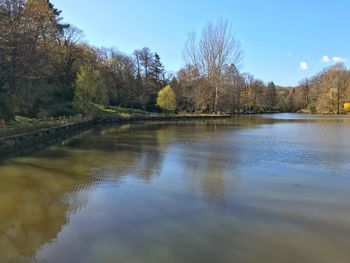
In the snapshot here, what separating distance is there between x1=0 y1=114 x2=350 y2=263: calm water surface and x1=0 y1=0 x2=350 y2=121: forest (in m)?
14.3

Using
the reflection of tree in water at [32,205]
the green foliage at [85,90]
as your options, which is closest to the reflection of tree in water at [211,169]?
the reflection of tree in water at [32,205]

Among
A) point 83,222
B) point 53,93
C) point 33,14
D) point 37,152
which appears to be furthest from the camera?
point 53,93

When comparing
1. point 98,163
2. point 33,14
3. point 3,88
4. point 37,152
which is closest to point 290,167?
point 98,163

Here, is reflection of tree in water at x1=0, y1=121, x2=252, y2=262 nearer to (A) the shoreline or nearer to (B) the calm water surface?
(B) the calm water surface

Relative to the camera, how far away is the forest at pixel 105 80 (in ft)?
94.6

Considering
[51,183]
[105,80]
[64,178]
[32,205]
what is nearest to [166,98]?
[105,80]

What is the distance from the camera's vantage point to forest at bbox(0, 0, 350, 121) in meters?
28.8

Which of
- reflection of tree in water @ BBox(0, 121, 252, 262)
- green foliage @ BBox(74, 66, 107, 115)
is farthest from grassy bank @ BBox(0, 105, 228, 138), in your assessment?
reflection of tree in water @ BBox(0, 121, 252, 262)

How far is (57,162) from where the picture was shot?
16328 mm

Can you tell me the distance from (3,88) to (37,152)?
10.2 meters

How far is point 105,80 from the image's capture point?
60.4m

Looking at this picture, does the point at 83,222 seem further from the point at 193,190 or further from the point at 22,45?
the point at 22,45

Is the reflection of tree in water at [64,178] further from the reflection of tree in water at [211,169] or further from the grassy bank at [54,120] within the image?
the grassy bank at [54,120]

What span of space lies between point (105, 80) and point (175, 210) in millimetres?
53288
